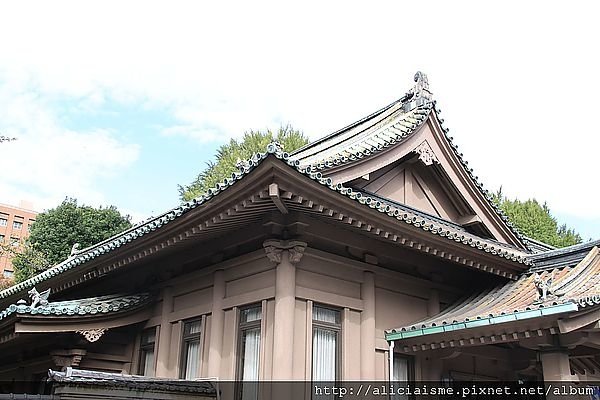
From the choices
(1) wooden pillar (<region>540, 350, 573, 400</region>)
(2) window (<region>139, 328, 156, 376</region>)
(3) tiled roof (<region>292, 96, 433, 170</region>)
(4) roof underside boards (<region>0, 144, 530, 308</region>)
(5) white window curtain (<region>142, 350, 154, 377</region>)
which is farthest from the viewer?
(2) window (<region>139, 328, 156, 376</region>)

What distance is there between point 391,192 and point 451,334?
388 centimetres

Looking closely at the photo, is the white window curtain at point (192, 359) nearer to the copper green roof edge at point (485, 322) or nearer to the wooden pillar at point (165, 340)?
the wooden pillar at point (165, 340)

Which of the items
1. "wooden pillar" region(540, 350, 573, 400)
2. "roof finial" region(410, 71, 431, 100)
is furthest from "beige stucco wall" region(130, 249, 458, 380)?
"roof finial" region(410, 71, 431, 100)

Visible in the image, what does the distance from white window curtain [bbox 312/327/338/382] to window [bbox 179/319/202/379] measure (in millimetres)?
2316

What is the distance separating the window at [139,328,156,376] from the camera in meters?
11.9

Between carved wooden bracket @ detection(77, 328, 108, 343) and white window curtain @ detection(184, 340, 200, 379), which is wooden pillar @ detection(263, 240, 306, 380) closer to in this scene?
white window curtain @ detection(184, 340, 200, 379)

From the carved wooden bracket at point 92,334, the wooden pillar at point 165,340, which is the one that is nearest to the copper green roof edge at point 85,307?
the carved wooden bracket at point 92,334

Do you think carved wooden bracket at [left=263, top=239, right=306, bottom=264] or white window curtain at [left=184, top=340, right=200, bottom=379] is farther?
white window curtain at [left=184, top=340, right=200, bottom=379]

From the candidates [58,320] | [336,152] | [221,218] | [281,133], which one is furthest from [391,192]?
[281,133]

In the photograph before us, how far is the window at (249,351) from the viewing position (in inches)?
367

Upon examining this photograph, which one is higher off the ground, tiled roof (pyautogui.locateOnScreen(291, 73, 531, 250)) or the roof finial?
the roof finial

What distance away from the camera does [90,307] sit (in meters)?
11.1

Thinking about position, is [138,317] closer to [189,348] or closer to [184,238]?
[189,348]

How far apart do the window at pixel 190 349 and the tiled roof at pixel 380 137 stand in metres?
3.45
